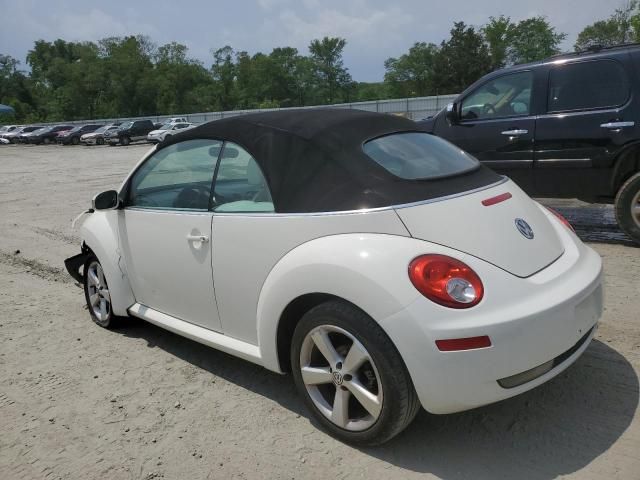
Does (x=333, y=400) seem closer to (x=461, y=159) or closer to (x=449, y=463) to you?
(x=449, y=463)

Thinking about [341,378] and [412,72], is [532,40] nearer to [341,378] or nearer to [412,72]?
[412,72]

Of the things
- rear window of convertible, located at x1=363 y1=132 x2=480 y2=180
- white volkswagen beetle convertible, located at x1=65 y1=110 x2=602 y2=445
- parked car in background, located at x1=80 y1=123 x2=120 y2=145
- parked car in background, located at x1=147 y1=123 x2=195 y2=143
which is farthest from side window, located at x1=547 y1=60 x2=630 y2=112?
parked car in background, located at x1=80 y1=123 x2=120 y2=145

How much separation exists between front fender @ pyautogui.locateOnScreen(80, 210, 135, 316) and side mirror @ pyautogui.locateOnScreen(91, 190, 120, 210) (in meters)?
0.08

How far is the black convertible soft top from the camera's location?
270cm

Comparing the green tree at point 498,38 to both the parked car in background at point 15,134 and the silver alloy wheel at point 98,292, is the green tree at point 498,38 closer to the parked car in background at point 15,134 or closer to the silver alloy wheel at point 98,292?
the parked car in background at point 15,134

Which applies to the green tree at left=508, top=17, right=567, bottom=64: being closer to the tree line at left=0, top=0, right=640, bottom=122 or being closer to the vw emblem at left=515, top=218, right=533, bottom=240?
the tree line at left=0, top=0, right=640, bottom=122

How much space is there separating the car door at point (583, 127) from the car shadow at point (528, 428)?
10.1ft

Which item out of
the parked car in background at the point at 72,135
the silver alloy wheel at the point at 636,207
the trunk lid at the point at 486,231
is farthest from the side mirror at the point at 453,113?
the parked car in background at the point at 72,135

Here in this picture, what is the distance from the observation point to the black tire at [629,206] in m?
5.61

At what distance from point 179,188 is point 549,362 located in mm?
2514

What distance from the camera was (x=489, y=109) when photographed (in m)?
6.79

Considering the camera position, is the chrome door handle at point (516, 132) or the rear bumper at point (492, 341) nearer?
the rear bumper at point (492, 341)

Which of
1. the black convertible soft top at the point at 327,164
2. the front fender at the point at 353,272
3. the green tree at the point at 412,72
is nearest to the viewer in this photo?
the front fender at the point at 353,272

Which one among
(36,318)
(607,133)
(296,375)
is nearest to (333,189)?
(296,375)
